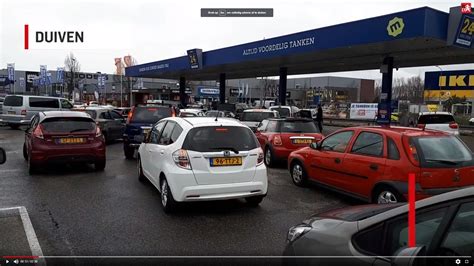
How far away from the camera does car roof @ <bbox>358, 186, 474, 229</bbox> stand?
227cm

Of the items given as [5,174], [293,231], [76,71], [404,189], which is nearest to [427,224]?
[293,231]

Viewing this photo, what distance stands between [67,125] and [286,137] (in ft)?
18.3

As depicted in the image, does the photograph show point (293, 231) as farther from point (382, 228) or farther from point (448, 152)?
point (448, 152)

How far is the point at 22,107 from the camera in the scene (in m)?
20.5

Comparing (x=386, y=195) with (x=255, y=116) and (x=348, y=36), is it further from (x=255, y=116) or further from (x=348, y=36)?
(x=348, y=36)

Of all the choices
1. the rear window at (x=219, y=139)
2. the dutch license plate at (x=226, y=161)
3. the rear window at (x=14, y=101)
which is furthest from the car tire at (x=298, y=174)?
the rear window at (x=14, y=101)

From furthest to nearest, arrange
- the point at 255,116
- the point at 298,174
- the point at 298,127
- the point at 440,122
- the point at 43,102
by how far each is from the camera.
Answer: the point at 43,102 → the point at 440,122 → the point at 255,116 → the point at 298,127 → the point at 298,174

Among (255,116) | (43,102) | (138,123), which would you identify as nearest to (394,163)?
(138,123)

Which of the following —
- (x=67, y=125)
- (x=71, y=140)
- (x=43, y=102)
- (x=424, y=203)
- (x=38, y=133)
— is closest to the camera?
(x=424, y=203)

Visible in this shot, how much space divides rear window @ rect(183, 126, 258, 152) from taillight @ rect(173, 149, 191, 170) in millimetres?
106

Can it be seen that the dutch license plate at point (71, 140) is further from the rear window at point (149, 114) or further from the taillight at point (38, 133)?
the rear window at point (149, 114)

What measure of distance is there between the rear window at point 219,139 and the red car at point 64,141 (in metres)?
4.20

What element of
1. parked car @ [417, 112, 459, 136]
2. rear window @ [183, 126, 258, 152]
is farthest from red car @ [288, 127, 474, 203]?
parked car @ [417, 112, 459, 136]

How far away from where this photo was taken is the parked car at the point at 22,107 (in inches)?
808
